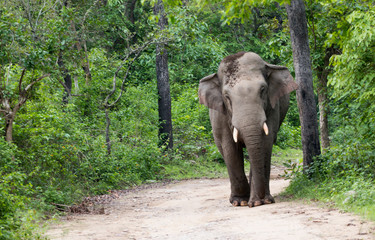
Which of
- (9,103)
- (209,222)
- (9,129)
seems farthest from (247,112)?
(9,103)

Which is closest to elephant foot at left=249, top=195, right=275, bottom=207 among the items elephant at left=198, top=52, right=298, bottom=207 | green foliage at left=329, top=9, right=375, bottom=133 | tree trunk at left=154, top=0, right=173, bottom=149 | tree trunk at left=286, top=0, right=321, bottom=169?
elephant at left=198, top=52, right=298, bottom=207

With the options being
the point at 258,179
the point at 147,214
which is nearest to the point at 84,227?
the point at 147,214

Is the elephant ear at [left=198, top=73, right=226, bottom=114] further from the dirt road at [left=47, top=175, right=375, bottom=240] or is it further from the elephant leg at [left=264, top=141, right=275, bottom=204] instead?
the dirt road at [left=47, top=175, right=375, bottom=240]

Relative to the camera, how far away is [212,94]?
1000 centimetres

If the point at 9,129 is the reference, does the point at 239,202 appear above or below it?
below

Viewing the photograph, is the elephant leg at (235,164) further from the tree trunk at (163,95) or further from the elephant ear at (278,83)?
the tree trunk at (163,95)

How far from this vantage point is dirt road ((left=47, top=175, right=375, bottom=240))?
238 inches

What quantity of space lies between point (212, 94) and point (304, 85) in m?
2.08

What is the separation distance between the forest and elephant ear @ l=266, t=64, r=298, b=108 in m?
0.99

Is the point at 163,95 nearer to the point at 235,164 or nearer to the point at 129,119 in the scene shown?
the point at 129,119

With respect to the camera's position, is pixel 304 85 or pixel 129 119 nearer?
pixel 304 85

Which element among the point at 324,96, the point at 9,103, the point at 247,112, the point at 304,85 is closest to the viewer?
the point at 247,112

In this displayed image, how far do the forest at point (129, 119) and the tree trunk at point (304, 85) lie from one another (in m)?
0.21

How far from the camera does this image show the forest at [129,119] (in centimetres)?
867
